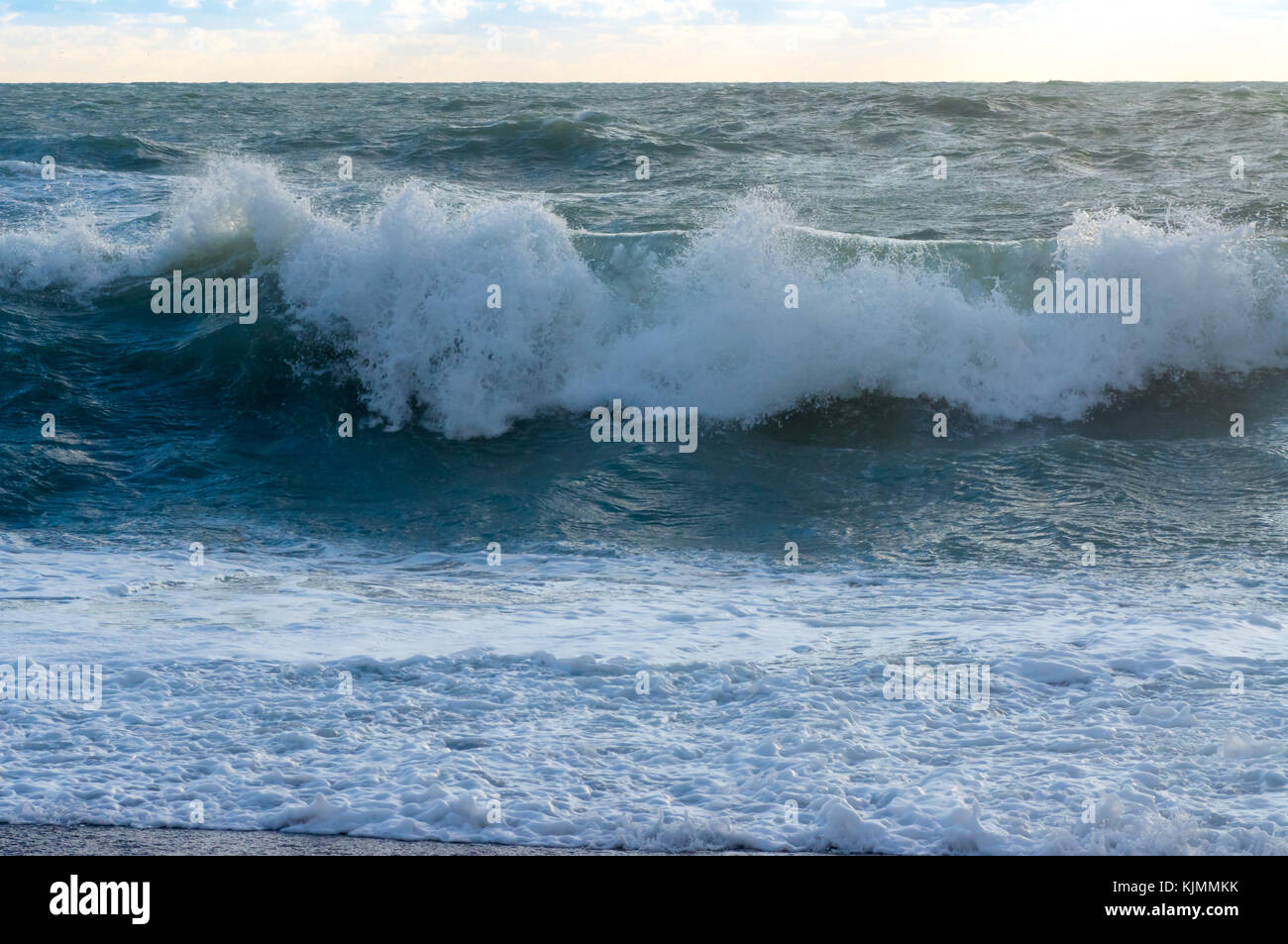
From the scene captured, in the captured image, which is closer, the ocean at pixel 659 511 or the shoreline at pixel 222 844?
the shoreline at pixel 222 844

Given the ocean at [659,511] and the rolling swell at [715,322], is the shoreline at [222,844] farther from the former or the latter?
the rolling swell at [715,322]

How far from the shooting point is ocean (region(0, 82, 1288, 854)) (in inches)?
161

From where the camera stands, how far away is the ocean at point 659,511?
4.09 m

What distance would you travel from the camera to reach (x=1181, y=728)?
4.38 meters

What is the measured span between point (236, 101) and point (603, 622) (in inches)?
1321

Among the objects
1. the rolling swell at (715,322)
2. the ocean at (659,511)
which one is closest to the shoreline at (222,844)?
the ocean at (659,511)

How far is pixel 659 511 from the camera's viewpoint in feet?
27.2

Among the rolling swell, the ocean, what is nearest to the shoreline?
the ocean

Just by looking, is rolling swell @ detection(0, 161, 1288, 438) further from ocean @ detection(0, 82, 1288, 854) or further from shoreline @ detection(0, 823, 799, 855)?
shoreline @ detection(0, 823, 799, 855)

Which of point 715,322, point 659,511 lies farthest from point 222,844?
point 715,322

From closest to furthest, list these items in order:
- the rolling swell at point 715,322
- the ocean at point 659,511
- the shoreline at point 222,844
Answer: the shoreline at point 222,844 < the ocean at point 659,511 < the rolling swell at point 715,322

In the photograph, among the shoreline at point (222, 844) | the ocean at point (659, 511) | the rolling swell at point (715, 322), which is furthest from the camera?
the rolling swell at point (715, 322)
